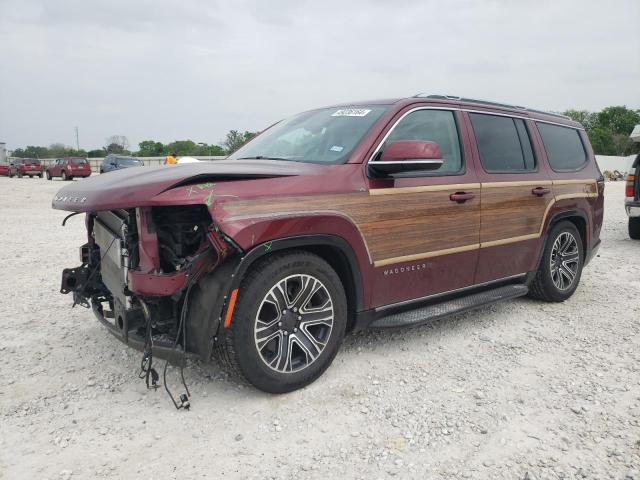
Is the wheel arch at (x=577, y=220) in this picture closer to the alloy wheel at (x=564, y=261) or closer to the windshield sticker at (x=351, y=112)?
the alloy wheel at (x=564, y=261)

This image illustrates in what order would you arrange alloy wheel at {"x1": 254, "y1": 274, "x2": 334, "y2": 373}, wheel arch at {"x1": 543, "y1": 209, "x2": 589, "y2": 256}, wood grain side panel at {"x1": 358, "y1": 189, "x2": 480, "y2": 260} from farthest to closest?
wheel arch at {"x1": 543, "y1": 209, "x2": 589, "y2": 256}, wood grain side panel at {"x1": 358, "y1": 189, "x2": 480, "y2": 260}, alloy wheel at {"x1": 254, "y1": 274, "x2": 334, "y2": 373}

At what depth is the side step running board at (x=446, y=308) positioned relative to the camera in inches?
141

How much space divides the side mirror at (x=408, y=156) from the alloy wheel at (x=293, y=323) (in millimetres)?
890

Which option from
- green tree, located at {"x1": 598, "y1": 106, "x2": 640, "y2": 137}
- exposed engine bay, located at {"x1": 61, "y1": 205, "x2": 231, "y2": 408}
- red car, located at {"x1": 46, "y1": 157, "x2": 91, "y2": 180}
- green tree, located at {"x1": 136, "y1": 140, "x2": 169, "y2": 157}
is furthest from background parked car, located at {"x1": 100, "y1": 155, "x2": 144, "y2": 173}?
green tree, located at {"x1": 598, "y1": 106, "x2": 640, "y2": 137}

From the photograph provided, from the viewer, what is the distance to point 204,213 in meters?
2.96

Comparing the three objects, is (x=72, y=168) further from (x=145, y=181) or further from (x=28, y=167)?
(x=145, y=181)

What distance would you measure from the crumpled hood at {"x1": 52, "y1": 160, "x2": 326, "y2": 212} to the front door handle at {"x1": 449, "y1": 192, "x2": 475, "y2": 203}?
115cm

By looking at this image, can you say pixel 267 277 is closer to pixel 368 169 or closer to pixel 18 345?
pixel 368 169

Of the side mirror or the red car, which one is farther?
the red car

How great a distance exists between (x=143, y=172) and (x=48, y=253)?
5147mm

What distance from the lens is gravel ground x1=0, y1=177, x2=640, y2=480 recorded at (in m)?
2.51

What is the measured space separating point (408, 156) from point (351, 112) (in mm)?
852

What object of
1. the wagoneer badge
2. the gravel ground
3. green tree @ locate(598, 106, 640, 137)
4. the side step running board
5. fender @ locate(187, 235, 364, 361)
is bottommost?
the gravel ground

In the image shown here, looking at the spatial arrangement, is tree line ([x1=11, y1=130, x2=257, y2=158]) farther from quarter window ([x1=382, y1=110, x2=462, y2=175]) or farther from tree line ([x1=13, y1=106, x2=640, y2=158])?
quarter window ([x1=382, y1=110, x2=462, y2=175])
